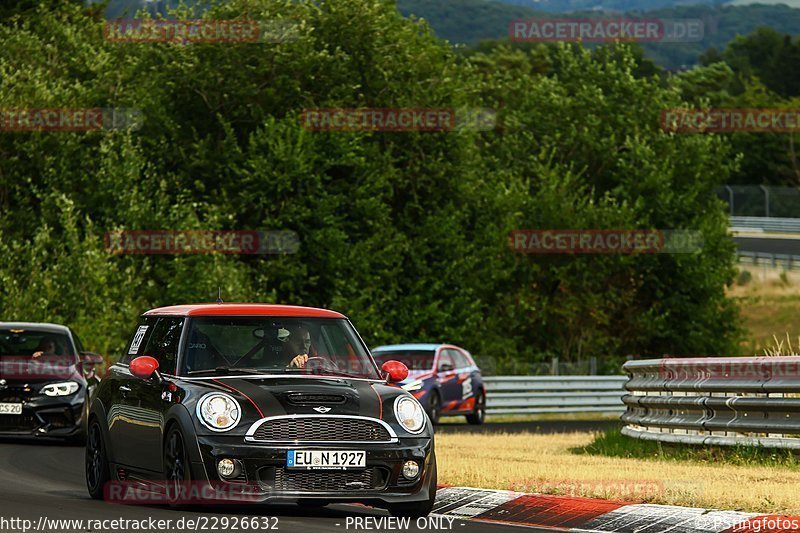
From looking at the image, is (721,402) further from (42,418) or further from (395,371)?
(42,418)

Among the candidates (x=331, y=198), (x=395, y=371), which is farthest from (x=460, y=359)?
(x=395, y=371)

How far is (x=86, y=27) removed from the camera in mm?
53781

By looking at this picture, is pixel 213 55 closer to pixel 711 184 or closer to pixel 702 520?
pixel 711 184

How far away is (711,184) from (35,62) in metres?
23.2

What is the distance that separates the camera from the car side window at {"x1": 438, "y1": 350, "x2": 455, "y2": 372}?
101 ft

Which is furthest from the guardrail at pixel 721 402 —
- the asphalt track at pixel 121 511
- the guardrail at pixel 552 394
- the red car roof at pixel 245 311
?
the guardrail at pixel 552 394

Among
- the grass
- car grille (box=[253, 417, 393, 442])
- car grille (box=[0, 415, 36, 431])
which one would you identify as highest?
car grille (box=[253, 417, 393, 442])

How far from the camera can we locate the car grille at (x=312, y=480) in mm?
10680

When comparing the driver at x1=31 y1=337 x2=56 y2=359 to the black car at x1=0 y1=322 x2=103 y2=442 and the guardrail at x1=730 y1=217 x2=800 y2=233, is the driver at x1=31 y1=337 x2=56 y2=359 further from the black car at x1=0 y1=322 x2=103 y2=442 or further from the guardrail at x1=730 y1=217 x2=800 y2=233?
the guardrail at x1=730 y1=217 x2=800 y2=233

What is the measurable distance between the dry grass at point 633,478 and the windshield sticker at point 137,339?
290 centimetres

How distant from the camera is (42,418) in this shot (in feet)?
65.8

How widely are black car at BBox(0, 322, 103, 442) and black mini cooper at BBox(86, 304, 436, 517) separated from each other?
7.66 meters

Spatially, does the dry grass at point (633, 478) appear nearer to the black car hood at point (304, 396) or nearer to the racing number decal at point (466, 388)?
the black car hood at point (304, 396)

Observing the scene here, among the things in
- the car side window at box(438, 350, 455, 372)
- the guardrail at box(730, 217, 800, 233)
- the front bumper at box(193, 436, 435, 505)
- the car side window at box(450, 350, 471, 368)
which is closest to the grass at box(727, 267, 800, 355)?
the guardrail at box(730, 217, 800, 233)
